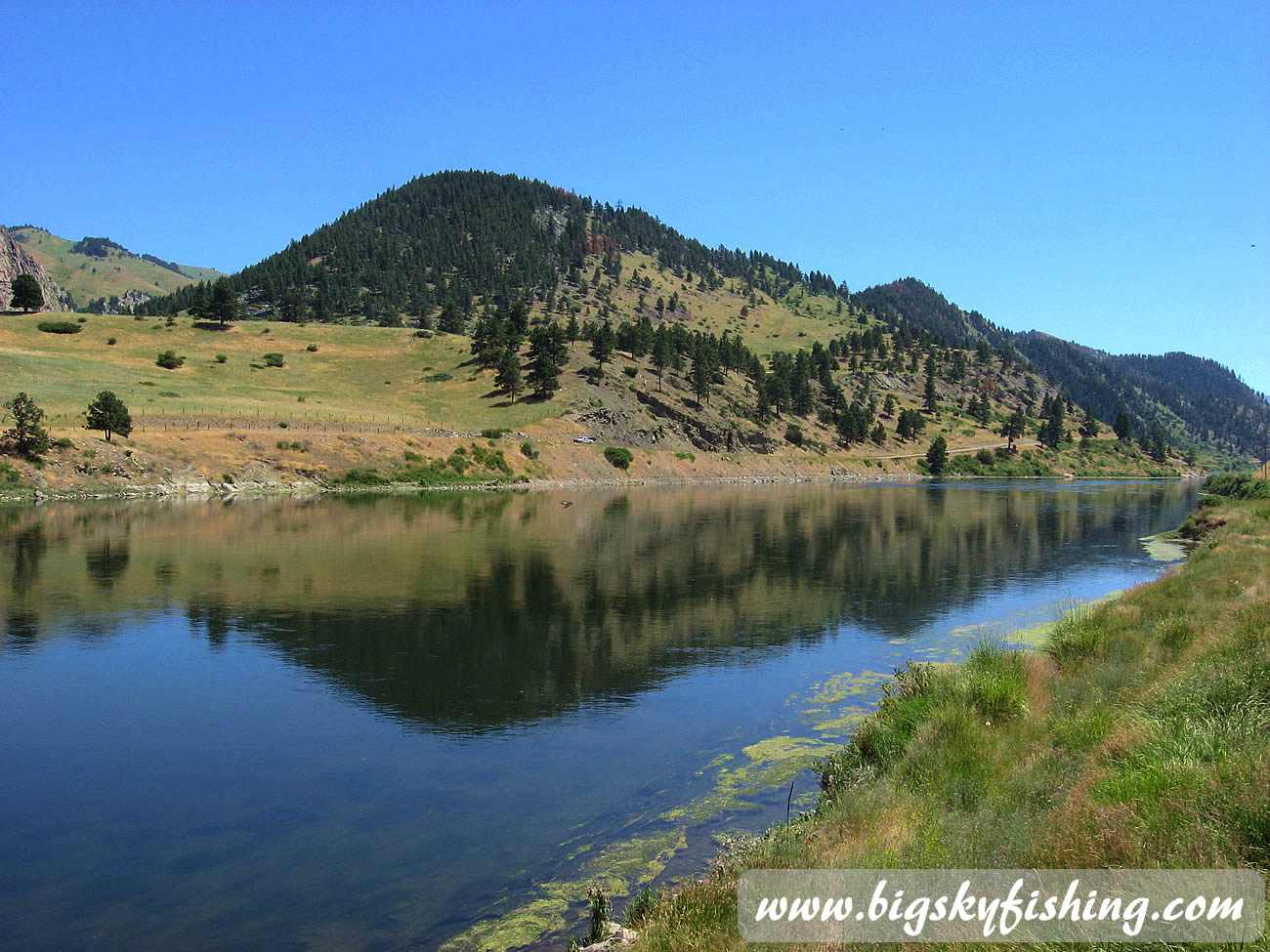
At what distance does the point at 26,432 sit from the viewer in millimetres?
62781

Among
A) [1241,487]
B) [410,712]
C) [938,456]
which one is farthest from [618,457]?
[410,712]

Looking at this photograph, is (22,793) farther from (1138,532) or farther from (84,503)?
(1138,532)

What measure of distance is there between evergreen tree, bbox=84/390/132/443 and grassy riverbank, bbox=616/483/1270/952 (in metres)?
73.2

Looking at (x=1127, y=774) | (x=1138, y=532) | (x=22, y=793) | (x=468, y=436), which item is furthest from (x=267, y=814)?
(x=468, y=436)

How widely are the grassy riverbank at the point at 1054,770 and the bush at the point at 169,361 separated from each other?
117986 millimetres

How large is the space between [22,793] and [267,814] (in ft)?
14.5

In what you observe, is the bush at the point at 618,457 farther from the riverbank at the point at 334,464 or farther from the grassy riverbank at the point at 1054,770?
the grassy riverbank at the point at 1054,770

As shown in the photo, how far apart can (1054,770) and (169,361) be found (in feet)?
407

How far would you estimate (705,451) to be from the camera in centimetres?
13412

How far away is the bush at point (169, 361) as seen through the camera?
112 m

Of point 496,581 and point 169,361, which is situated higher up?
point 169,361

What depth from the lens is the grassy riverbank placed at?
7391 mm

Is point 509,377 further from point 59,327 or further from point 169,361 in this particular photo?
point 59,327

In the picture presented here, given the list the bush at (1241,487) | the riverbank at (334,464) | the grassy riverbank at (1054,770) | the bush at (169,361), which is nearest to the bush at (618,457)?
the riverbank at (334,464)
